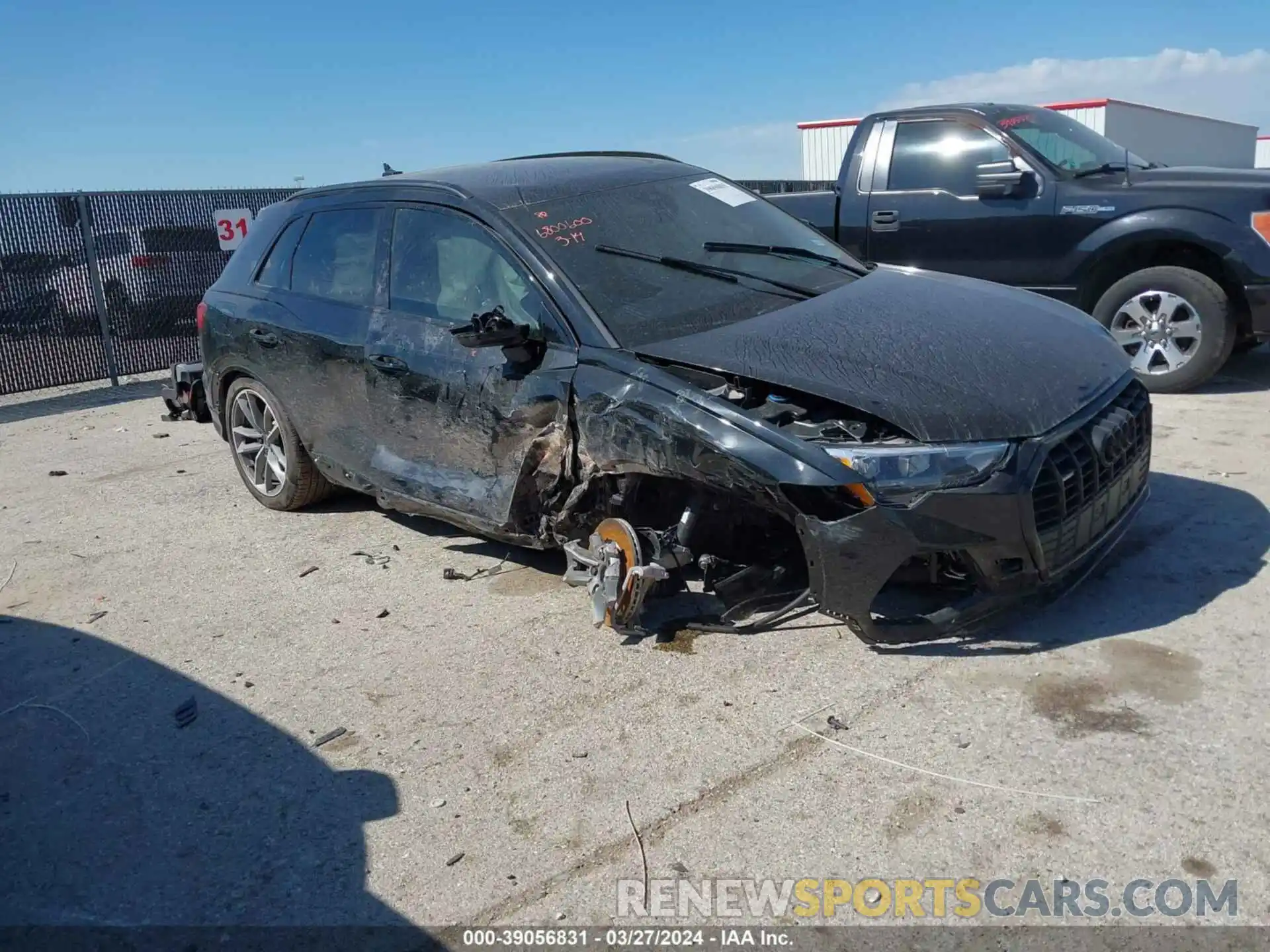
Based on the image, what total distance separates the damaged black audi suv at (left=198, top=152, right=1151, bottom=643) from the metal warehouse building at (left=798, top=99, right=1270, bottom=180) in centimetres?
1813

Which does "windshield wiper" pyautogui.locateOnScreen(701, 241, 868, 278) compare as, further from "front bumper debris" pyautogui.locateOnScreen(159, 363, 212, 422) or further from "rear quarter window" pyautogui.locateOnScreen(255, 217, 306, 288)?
"front bumper debris" pyautogui.locateOnScreen(159, 363, 212, 422)

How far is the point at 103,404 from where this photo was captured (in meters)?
10.6

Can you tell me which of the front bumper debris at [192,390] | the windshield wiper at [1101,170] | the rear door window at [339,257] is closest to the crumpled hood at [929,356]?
the rear door window at [339,257]

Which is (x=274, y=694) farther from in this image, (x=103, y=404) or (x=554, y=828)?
(x=103, y=404)

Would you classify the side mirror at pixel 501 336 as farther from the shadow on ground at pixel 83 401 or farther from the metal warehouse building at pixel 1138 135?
the metal warehouse building at pixel 1138 135

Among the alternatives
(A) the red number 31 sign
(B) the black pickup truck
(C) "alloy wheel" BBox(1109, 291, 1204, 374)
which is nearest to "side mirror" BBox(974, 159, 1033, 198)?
(B) the black pickup truck

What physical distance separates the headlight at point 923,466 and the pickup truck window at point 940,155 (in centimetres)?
505

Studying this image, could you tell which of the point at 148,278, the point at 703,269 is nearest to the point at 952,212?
the point at 703,269

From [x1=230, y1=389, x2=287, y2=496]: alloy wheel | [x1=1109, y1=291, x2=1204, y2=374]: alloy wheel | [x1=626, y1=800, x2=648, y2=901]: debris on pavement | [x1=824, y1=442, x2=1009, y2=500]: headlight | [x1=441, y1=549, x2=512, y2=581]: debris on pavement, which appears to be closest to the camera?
[x1=626, y1=800, x2=648, y2=901]: debris on pavement

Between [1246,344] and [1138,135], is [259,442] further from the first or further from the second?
[1138,135]

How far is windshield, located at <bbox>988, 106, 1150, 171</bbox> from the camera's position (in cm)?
765

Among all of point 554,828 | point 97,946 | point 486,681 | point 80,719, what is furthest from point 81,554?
point 554,828

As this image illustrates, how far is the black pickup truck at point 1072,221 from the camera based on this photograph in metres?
7.02

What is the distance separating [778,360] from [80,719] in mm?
2848
